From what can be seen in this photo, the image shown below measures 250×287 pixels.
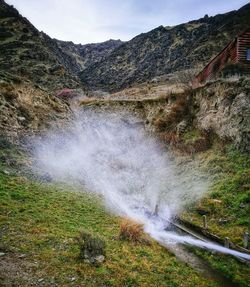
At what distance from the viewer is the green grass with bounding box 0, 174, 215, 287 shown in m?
12.2

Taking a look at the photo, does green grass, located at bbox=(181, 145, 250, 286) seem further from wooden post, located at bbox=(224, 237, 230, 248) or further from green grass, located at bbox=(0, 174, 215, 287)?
green grass, located at bbox=(0, 174, 215, 287)

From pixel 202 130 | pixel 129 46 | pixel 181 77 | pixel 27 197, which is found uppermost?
pixel 129 46

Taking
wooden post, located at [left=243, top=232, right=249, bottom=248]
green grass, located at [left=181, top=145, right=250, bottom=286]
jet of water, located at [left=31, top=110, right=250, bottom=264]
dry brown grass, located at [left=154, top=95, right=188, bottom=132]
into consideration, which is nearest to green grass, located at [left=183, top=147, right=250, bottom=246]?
green grass, located at [left=181, top=145, right=250, bottom=286]

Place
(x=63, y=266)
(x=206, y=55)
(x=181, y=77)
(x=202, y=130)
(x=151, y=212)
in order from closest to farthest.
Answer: (x=63, y=266) < (x=151, y=212) < (x=202, y=130) < (x=181, y=77) < (x=206, y=55)

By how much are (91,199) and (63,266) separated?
937 centimetres

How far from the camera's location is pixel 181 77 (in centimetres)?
6656

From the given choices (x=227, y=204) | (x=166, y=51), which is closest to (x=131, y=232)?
(x=227, y=204)

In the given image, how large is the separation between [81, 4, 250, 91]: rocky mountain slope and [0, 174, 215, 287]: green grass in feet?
205

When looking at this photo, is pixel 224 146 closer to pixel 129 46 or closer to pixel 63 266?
pixel 63 266

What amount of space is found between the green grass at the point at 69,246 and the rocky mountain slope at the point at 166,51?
62384 millimetres

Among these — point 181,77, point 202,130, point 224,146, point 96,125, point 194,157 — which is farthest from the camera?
point 181,77

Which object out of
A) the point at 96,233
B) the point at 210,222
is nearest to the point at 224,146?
the point at 210,222

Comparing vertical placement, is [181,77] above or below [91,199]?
above

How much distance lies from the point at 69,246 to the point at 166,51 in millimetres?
88377
